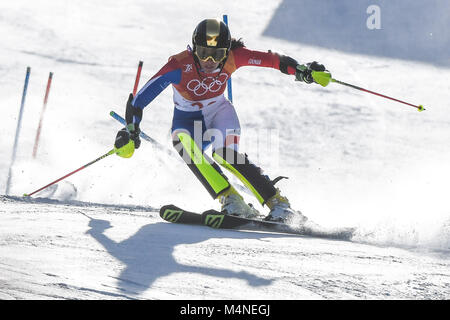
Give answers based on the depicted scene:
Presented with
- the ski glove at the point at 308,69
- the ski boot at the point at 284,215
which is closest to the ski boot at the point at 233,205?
the ski boot at the point at 284,215

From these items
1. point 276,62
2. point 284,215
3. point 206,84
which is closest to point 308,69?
point 276,62

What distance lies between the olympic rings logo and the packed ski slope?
970 millimetres

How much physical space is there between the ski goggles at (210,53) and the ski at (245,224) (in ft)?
3.50

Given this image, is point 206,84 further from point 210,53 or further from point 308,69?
point 308,69

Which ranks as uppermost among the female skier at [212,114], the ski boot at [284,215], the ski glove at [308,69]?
the ski glove at [308,69]

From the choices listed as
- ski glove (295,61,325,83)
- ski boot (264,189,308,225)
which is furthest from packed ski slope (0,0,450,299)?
ski glove (295,61,325,83)

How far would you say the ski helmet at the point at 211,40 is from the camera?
17.4 ft

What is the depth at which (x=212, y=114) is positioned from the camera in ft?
19.0

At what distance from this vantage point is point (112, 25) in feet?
47.6

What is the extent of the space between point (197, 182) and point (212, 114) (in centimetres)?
206

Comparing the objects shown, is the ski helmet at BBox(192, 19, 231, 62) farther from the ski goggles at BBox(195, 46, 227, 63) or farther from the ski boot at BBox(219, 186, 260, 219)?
the ski boot at BBox(219, 186, 260, 219)

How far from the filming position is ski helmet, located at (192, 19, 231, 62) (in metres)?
5.31

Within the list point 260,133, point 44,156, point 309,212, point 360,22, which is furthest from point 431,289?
point 360,22

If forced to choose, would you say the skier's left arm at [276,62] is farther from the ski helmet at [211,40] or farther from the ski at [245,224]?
the ski at [245,224]
